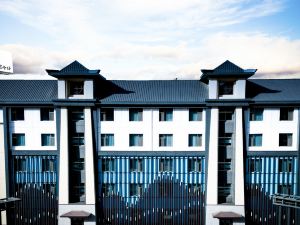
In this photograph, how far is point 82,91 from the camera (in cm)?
2588

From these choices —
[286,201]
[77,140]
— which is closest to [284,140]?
[286,201]

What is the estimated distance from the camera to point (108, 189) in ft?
85.9

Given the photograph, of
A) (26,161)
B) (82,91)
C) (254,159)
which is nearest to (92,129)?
(82,91)

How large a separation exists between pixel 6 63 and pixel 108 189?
26.2 m

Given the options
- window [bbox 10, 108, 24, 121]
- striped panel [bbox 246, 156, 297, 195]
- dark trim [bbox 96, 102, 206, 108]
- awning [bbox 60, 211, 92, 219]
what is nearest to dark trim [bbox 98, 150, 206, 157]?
dark trim [bbox 96, 102, 206, 108]

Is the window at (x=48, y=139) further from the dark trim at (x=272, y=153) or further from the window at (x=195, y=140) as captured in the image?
the dark trim at (x=272, y=153)

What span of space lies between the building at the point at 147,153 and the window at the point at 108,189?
0.12 m

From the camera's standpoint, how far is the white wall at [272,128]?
2520cm

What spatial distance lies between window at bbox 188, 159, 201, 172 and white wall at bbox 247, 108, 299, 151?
7.18 meters

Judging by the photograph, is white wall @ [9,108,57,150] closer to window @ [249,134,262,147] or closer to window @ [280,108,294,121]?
window @ [249,134,262,147]

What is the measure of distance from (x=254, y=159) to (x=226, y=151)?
136 inches

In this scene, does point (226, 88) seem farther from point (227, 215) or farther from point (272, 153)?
point (227, 215)

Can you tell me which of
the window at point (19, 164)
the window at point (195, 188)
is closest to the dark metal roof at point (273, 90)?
the window at point (195, 188)

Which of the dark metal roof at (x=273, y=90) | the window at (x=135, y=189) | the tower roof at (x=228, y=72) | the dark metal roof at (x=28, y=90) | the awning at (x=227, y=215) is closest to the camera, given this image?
the awning at (x=227, y=215)
